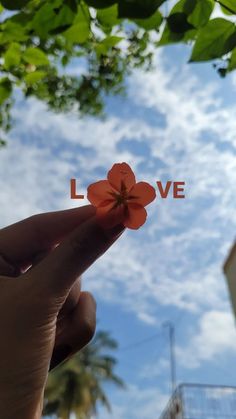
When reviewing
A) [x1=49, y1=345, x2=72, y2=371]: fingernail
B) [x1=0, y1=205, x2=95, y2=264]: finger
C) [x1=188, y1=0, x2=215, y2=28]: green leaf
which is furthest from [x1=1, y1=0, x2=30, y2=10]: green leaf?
[x1=49, y1=345, x2=72, y2=371]: fingernail

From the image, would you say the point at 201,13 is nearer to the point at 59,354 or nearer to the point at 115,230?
the point at 115,230

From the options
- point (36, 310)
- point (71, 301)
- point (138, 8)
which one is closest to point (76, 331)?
point (71, 301)

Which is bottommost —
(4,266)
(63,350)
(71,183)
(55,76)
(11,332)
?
(63,350)

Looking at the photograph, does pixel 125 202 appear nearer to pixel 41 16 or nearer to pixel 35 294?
pixel 35 294

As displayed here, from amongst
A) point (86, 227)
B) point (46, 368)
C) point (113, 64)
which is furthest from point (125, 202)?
point (113, 64)

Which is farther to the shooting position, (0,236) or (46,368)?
(0,236)

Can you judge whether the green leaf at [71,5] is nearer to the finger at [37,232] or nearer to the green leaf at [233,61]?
the green leaf at [233,61]
